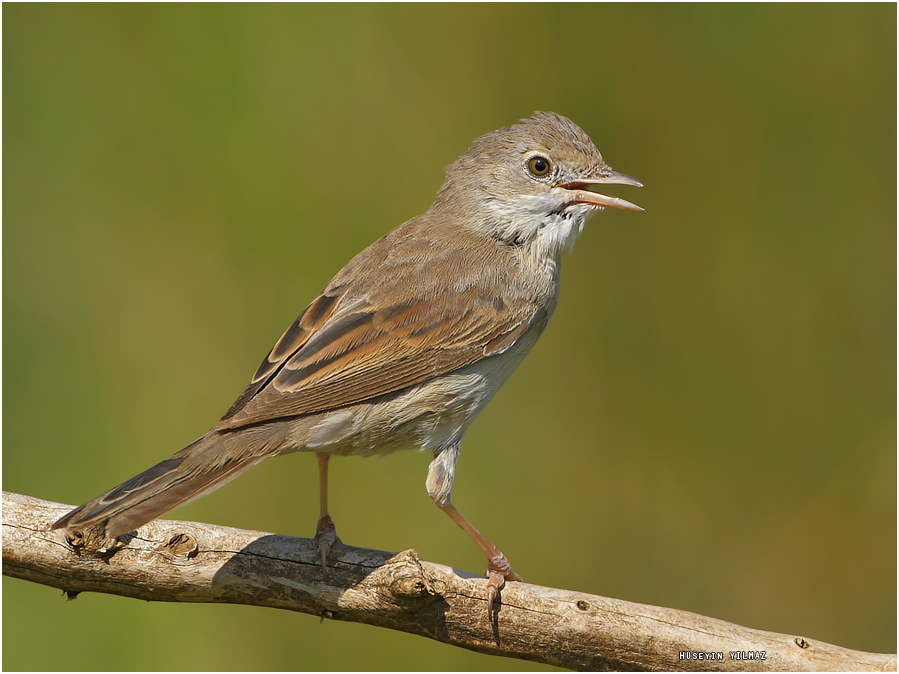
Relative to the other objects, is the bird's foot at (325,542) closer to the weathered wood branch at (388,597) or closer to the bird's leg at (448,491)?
the weathered wood branch at (388,597)

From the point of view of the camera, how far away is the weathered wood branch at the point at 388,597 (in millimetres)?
3885

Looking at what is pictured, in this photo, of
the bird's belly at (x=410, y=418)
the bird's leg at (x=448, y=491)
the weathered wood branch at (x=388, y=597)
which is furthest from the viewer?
the bird's leg at (x=448, y=491)

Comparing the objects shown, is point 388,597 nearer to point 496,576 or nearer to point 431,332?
point 496,576

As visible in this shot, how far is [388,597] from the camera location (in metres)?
3.85

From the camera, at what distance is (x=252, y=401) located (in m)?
4.11

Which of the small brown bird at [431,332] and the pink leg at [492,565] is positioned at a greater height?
the small brown bird at [431,332]

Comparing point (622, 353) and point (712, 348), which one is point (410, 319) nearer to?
point (622, 353)

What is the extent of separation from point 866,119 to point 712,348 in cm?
217

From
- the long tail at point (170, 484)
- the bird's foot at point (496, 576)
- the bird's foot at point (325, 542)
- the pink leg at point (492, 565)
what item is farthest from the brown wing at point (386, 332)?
the bird's foot at point (496, 576)

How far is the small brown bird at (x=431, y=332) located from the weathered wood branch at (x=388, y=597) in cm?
18

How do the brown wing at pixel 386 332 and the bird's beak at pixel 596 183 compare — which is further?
the bird's beak at pixel 596 183

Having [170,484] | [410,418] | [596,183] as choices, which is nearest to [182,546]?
[170,484]

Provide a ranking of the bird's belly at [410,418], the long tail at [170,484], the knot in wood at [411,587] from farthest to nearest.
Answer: the bird's belly at [410,418] < the knot in wood at [411,587] < the long tail at [170,484]

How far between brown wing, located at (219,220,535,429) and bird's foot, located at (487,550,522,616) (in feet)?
3.35
